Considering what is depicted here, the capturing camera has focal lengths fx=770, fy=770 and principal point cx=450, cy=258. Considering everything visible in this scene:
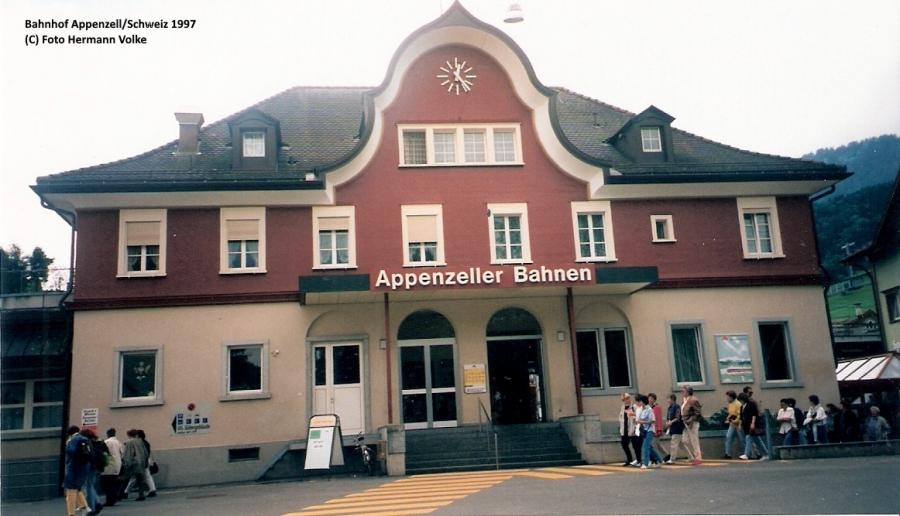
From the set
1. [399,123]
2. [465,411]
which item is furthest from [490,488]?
[399,123]

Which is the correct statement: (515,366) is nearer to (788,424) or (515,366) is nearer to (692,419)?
(692,419)

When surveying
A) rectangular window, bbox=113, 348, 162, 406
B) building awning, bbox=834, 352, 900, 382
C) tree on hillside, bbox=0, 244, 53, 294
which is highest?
tree on hillside, bbox=0, 244, 53, 294

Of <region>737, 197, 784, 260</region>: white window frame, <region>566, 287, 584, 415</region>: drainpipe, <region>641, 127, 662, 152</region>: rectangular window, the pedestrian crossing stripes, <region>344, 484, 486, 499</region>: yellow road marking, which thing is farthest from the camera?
<region>641, 127, 662, 152</region>: rectangular window

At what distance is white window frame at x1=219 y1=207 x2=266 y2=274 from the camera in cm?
2012

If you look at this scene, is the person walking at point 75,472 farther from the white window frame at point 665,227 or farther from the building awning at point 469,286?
the white window frame at point 665,227

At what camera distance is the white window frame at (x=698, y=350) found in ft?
69.1

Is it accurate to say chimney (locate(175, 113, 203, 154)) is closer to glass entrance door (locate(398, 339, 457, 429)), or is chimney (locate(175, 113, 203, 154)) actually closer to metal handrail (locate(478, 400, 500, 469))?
glass entrance door (locate(398, 339, 457, 429))

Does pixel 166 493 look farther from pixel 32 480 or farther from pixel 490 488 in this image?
pixel 490 488

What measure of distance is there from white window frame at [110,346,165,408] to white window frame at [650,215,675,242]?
13.7 metres

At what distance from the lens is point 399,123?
21.5 meters

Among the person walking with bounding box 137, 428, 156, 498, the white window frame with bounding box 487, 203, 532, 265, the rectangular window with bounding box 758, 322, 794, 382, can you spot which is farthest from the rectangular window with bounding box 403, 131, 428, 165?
the rectangular window with bounding box 758, 322, 794, 382

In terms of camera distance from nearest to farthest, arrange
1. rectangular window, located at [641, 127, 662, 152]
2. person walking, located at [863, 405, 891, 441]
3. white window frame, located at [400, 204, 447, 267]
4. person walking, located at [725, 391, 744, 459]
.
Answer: person walking, located at [725, 391, 744, 459] < person walking, located at [863, 405, 891, 441] < white window frame, located at [400, 204, 447, 267] < rectangular window, located at [641, 127, 662, 152]

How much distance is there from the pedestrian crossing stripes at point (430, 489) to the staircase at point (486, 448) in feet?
2.04

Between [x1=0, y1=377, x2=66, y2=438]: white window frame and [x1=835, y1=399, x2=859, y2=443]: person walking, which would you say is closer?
[x1=835, y1=399, x2=859, y2=443]: person walking
